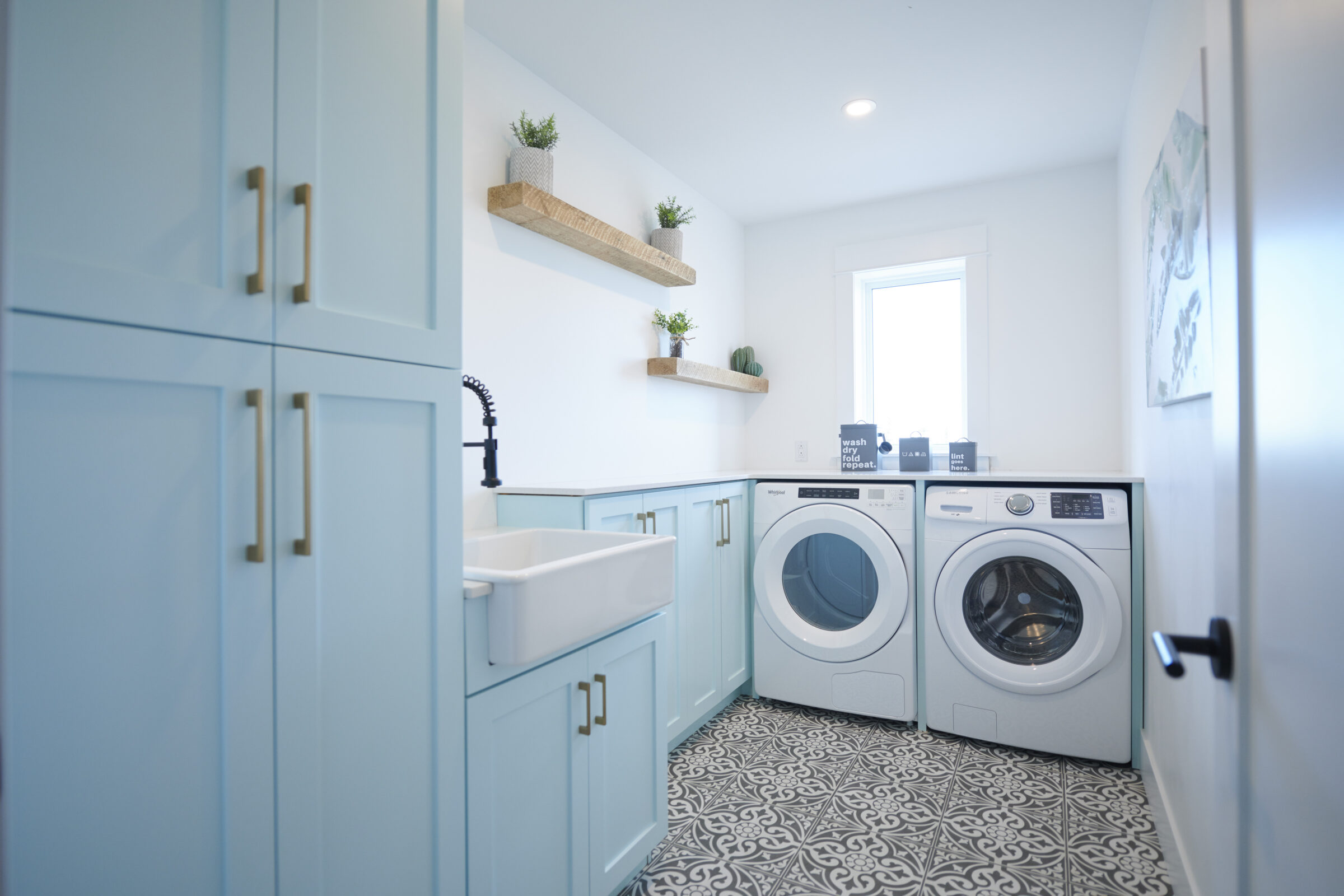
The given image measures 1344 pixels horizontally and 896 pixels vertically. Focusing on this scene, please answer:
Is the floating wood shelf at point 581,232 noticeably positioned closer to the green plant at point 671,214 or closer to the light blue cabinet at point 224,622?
the green plant at point 671,214

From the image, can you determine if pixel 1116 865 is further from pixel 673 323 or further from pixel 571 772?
pixel 673 323

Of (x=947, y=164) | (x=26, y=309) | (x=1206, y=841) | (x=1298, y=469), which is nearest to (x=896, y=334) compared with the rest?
(x=947, y=164)

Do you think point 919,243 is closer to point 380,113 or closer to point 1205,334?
point 1205,334

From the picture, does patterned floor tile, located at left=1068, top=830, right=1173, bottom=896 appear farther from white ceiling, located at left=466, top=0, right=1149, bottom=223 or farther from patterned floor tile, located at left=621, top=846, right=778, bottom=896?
white ceiling, located at left=466, top=0, right=1149, bottom=223

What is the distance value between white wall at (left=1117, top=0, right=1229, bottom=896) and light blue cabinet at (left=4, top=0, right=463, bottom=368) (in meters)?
1.32

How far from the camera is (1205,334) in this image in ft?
4.42

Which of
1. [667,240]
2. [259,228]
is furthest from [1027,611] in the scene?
[259,228]

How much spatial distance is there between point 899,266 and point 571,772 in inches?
115

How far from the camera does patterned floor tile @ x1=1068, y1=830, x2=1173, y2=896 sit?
68.2 inches

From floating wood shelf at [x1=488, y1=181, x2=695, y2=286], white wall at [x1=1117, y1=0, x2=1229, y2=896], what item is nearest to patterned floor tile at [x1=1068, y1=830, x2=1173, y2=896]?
white wall at [x1=1117, y1=0, x2=1229, y2=896]

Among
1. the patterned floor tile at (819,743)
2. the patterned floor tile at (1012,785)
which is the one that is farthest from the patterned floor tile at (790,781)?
the patterned floor tile at (1012,785)

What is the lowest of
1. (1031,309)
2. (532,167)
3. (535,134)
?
(1031,309)

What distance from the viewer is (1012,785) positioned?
2.28 metres

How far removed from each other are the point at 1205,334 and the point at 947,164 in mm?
2064
